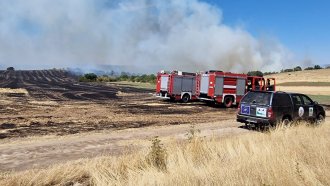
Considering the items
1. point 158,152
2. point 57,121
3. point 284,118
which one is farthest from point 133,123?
point 158,152

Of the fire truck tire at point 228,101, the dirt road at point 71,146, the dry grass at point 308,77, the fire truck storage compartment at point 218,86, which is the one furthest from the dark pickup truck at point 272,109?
the dry grass at point 308,77

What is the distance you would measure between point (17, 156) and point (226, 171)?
21.4 feet

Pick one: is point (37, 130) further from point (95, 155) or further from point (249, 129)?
point (249, 129)

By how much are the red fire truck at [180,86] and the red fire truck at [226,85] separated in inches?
70.9

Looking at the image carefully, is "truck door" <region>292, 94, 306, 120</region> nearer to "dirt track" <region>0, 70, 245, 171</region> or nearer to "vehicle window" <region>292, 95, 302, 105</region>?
"vehicle window" <region>292, 95, 302, 105</region>

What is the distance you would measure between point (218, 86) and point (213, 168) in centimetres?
2202

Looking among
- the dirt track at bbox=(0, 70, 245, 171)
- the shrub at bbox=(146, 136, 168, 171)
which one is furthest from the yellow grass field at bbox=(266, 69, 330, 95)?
the shrub at bbox=(146, 136, 168, 171)

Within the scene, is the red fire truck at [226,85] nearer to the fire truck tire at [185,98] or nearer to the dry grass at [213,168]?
the fire truck tire at [185,98]

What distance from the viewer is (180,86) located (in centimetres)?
3275

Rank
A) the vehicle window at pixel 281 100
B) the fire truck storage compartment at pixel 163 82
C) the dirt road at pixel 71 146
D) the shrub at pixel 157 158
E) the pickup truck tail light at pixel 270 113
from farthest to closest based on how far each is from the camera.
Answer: the fire truck storage compartment at pixel 163 82 → the vehicle window at pixel 281 100 → the pickup truck tail light at pixel 270 113 → the dirt road at pixel 71 146 → the shrub at pixel 157 158

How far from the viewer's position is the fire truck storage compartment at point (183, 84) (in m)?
32.7

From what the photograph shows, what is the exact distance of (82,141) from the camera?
1414 centimetres

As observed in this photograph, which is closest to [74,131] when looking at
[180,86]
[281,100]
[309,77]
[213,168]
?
[281,100]

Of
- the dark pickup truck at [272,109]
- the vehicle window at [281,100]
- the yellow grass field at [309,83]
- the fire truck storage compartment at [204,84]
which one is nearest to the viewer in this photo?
the dark pickup truck at [272,109]
